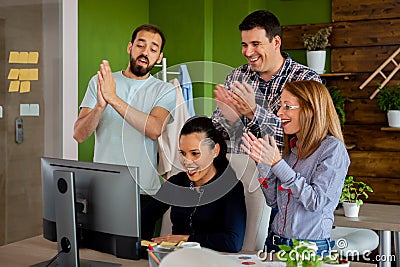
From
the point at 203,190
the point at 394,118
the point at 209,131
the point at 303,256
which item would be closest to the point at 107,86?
the point at 209,131

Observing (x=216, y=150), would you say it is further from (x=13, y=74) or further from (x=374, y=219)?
(x=13, y=74)

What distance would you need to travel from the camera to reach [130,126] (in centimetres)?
275

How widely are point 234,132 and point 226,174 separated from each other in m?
0.17

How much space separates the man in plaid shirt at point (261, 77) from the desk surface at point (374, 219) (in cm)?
68

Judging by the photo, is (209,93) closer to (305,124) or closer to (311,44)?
(305,124)

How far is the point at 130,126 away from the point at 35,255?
0.78 meters

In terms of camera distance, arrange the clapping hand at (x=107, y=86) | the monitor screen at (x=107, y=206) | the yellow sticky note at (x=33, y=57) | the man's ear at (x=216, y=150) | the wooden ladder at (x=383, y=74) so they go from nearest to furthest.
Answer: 1. the monitor screen at (x=107, y=206)
2. the man's ear at (x=216, y=150)
3. the clapping hand at (x=107, y=86)
4. the yellow sticky note at (x=33, y=57)
5. the wooden ladder at (x=383, y=74)

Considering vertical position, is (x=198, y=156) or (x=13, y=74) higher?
(x=13, y=74)

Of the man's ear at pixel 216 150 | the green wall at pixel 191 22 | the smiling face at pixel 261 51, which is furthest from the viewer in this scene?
the green wall at pixel 191 22

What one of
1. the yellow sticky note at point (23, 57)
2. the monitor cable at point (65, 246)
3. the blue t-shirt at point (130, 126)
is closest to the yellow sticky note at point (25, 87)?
the yellow sticky note at point (23, 57)

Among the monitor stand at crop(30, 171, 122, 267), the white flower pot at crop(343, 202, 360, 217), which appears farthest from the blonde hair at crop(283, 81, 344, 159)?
the white flower pot at crop(343, 202, 360, 217)

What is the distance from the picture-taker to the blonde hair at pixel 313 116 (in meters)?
2.12

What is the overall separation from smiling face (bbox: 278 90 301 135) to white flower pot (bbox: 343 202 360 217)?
1085 mm

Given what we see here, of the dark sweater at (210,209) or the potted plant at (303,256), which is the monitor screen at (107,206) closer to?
the dark sweater at (210,209)
